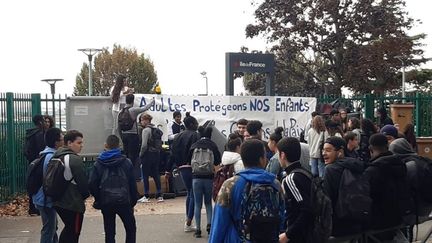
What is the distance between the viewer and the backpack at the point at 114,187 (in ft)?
24.0

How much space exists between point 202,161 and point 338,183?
10.8ft

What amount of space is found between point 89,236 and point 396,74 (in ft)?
101

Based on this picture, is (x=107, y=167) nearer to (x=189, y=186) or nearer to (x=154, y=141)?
(x=189, y=186)

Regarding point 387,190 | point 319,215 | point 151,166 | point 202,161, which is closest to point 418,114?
point 151,166

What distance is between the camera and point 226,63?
16.3 metres

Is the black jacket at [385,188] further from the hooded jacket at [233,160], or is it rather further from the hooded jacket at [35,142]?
the hooded jacket at [35,142]

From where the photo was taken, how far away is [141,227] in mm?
10359

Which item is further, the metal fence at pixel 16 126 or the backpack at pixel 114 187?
the metal fence at pixel 16 126

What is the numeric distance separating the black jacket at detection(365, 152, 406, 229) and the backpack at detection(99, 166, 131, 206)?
2764 mm

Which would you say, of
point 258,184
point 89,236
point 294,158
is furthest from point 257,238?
point 89,236

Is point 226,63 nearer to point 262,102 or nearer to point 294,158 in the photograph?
point 262,102

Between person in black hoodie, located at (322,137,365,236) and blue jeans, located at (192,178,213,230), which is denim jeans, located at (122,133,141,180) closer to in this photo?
blue jeans, located at (192,178,213,230)

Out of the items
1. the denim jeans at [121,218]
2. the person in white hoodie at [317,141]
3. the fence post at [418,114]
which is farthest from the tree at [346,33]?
the denim jeans at [121,218]

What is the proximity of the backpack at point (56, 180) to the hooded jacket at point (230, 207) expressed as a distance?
9.52 feet
